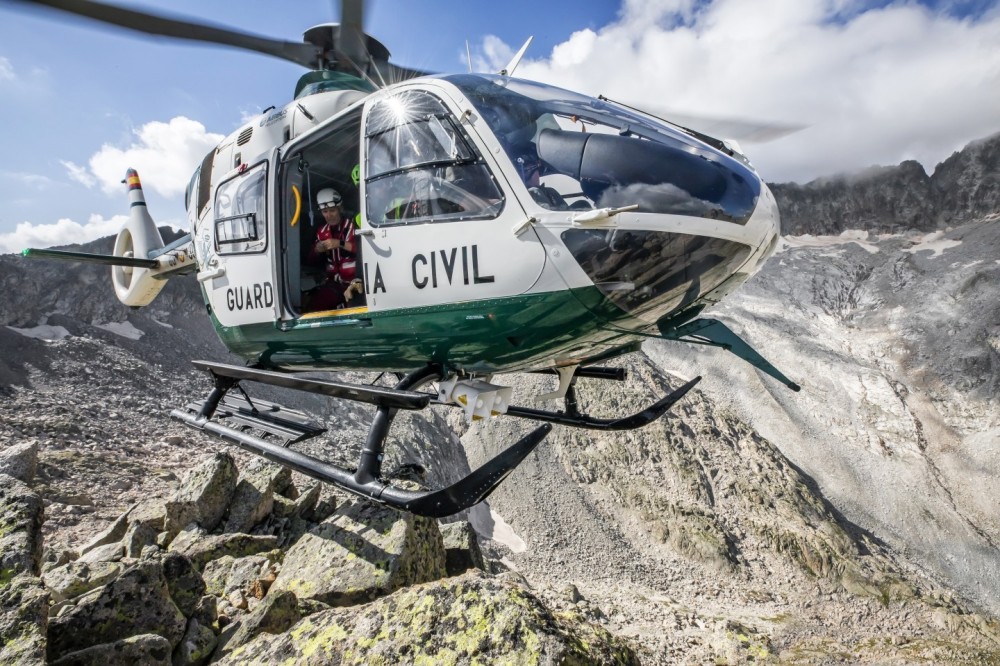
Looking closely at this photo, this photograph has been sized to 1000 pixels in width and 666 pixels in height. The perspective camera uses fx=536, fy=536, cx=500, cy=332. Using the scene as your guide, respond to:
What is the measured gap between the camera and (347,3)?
436 centimetres

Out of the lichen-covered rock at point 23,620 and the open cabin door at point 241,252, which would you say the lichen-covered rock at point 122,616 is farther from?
the open cabin door at point 241,252

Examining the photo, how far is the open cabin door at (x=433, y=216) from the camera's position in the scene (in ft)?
11.2

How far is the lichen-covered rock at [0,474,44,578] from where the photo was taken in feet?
13.3

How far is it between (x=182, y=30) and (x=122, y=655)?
4449 mm

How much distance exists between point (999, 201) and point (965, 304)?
43.3 feet

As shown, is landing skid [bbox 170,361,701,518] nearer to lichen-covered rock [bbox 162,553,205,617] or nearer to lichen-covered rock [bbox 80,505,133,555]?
lichen-covered rock [bbox 162,553,205,617]

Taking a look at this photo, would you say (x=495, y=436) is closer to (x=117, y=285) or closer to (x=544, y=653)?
(x=117, y=285)

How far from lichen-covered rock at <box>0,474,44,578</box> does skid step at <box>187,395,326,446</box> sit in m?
1.52

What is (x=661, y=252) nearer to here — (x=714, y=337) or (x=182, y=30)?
(x=714, y=337)

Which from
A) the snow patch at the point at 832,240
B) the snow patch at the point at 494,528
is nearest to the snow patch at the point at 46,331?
the snow patch at the point at 494,528

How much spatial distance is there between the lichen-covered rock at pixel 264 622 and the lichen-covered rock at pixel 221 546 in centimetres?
197

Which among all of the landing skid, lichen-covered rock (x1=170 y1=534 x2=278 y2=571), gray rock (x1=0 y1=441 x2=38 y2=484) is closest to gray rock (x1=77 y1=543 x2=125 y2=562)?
lichen-covered rock (x1=170 y1=534 x2=278 y2=571)

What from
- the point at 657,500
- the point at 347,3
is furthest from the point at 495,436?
the point at 347,3

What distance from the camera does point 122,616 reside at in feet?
12.3
